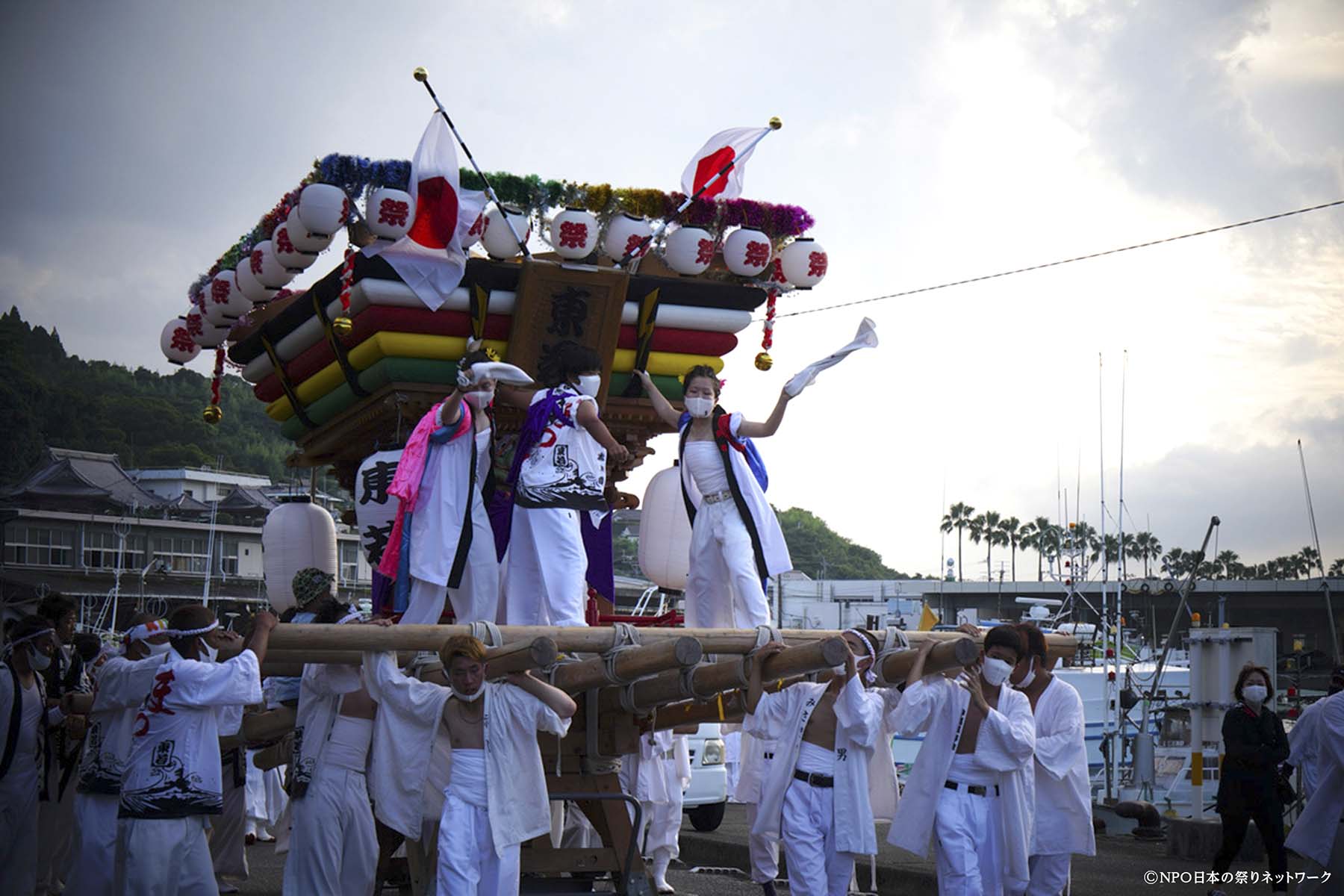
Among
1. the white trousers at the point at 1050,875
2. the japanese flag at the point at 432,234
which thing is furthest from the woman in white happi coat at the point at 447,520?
the white trousers at the point at 1050,875

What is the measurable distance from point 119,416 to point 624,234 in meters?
46.5

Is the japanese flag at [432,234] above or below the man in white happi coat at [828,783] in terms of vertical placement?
above

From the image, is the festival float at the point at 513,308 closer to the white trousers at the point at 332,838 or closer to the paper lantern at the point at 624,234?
the paper lantern at the point at 624,234

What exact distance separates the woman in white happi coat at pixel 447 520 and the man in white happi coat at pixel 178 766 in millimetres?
1892

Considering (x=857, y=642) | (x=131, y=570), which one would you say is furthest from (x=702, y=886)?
(x=131, y=570)

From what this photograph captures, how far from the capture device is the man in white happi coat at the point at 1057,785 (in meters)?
8.35

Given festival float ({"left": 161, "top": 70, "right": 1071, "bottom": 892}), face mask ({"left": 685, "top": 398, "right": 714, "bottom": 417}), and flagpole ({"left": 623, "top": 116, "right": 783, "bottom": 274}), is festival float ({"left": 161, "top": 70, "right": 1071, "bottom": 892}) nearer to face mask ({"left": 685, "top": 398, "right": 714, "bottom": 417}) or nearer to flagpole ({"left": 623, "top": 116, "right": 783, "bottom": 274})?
flagpole ({"left": 623, "top": 116, "right": 783, "bottom": 274})

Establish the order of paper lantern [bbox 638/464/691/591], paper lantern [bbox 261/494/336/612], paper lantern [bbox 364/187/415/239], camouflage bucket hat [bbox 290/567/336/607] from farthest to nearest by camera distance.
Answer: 1. paper lantern [bbox 261/494/336/612]
2. paper lantern [bbox 638/464/691/591]
3. paper lantern [bbox 364/187/415/239]
4. camouflage bucket hat [bbox 290/567/336/607]

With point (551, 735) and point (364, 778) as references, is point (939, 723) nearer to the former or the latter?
point (551, 735)

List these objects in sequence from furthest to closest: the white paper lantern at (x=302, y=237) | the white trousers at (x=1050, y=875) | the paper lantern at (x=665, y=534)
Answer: the paper lantern at (x=665, y=534)
the white paper lantern at (x=302, y=237)
the white trousers at (x=1050, y=875)

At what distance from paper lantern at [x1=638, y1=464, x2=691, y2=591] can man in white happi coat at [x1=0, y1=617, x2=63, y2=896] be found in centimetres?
494

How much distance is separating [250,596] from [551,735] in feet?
133

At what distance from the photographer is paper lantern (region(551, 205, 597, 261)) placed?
9.95 meters

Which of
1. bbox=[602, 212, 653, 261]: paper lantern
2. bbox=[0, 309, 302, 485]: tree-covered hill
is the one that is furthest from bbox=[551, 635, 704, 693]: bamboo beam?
bbox=[0, 309, 302, 485]: tree-covered hill
